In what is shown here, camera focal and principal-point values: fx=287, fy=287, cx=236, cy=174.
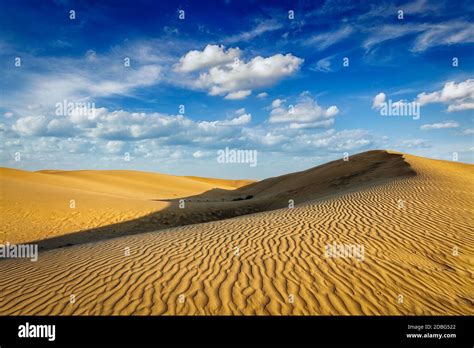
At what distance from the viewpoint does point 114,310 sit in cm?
457

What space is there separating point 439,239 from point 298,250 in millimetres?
3787

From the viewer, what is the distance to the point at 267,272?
5.73 meters

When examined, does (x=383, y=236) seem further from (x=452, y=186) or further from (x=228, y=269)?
(x=452, y=186)

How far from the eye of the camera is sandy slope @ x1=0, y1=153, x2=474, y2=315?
4.69m

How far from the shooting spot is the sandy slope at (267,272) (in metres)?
4.69

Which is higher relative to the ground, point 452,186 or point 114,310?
point 452,186
